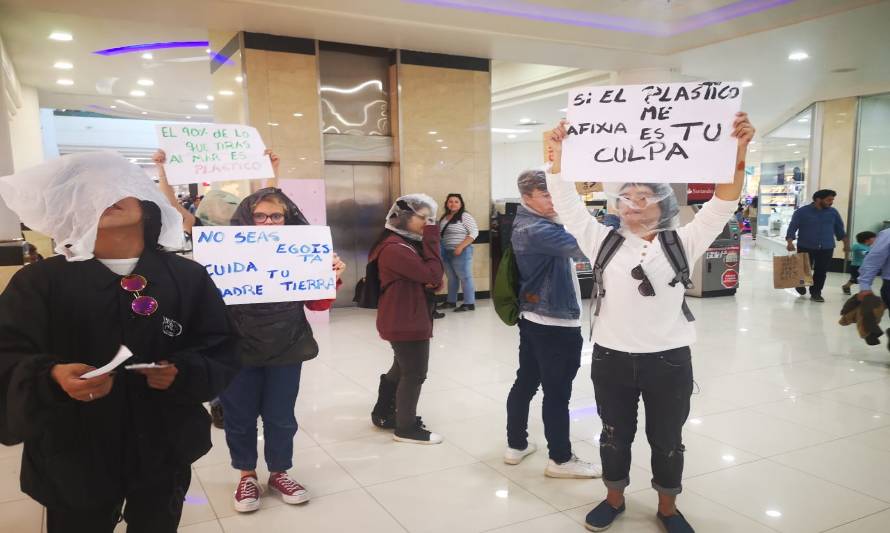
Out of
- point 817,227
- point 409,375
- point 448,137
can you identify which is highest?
point 448,137

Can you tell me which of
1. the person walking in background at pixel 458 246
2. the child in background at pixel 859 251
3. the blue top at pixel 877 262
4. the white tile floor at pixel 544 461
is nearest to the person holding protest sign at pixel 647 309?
the white tile floor at pixel 544 461

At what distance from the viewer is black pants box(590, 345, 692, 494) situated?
2330 mm

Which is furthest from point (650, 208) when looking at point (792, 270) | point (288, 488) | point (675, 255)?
point (792, 270)

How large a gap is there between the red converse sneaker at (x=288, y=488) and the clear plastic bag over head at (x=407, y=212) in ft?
4.61

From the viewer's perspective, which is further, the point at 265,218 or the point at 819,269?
the point at 819,269

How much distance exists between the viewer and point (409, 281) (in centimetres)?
333

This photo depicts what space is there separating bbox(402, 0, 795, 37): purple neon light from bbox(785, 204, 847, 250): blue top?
2.97 meters

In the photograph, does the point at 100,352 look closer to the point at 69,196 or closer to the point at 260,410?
the point at 69,196

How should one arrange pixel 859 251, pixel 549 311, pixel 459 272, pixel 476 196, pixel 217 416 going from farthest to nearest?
pixel 859 251 → pixel 476 196 → pixel 459 272 → pixel 217 416 → pixel 549 311

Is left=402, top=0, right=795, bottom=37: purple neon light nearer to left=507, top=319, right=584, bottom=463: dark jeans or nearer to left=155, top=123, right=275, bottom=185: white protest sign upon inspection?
left=155, top=123, right=275, bottom=185: white protest sign

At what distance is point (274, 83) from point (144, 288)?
6152 millimetres

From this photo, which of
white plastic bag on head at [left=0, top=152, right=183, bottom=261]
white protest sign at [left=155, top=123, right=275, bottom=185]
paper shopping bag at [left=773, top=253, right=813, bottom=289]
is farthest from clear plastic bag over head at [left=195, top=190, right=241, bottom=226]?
paper shopping bag at [left=773, top=253, right=813, bottom=289]

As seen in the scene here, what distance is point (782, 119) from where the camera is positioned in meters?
14.9

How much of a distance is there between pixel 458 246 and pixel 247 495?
5.11m
